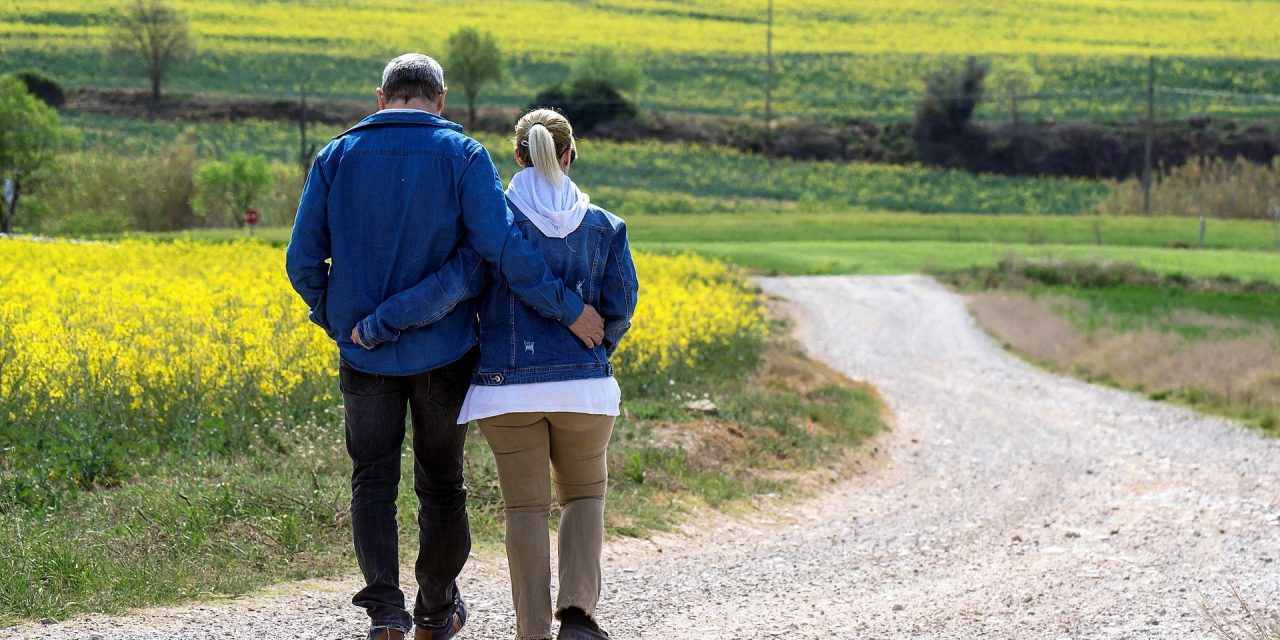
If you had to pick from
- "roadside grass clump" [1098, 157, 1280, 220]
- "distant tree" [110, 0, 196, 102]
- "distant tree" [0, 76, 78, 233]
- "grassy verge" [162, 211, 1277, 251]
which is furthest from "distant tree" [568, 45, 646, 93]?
"distant tree" [0, 76, 78, 233]

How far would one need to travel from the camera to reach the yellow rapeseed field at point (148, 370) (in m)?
8.93

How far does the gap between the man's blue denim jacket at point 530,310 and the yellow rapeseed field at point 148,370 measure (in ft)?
13.1

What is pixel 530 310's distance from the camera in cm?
526

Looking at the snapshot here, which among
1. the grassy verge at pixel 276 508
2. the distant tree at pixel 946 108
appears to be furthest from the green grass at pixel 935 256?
the distant tree at pixel 946 108

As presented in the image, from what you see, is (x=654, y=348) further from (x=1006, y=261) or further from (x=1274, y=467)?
(x=1006, y=261)

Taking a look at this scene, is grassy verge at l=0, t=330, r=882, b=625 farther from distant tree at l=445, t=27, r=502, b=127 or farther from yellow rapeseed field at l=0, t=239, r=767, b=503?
distant tree at l=445, t=27, r=502, b=127

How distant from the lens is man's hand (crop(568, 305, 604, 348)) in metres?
5.24

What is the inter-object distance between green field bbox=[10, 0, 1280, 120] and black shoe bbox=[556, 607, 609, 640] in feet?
217

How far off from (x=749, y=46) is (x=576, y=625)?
91451 millimetres

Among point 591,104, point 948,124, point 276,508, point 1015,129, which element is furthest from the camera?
point 1015,129

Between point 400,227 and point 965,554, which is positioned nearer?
point 400,227

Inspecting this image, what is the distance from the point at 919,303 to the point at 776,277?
4773mm

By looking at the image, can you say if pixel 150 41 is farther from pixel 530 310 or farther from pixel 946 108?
pixel 530 310

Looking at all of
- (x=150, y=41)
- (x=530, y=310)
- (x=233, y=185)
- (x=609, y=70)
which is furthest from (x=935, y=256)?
(x=150, y=41)
